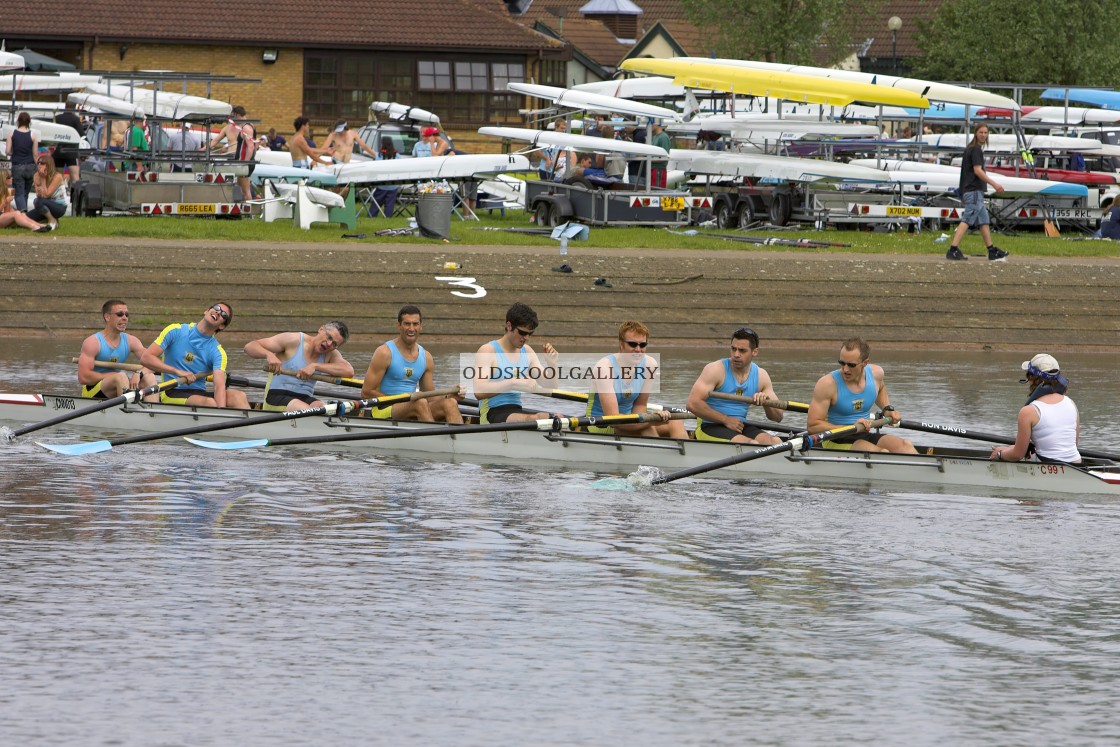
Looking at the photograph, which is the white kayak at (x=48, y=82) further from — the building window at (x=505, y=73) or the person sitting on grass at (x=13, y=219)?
the building window at (x=505, y=73)

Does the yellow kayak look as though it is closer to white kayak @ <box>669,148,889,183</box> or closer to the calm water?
white kayak @ <box>669,148,889,183</box>

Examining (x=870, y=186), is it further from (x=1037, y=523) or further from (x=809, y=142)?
(x=1037, y=523)

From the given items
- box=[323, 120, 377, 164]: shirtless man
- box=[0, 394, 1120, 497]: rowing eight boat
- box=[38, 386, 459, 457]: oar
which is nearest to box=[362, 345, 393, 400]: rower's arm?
box=[38, 386, 459, 457]: oar

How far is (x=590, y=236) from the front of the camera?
27141 millimetres

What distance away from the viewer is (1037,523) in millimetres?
11961

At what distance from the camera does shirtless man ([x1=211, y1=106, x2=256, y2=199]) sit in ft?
94.7

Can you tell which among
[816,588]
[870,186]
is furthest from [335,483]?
[870,186]

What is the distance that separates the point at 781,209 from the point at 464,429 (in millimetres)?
16710

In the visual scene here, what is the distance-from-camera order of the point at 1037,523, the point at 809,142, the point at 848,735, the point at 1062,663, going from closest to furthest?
the point at 848,735 → the point at 1062,663 → the point at 1037,523 → the point at 809,142

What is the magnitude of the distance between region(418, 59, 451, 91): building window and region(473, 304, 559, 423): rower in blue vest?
33.4 m

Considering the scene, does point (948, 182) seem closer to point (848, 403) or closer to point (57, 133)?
point (57, 133)

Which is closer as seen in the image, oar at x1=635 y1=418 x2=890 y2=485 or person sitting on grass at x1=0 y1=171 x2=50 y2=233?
oar at x1=635 y1=418 x2=890 y2=485

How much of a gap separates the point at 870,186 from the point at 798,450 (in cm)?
1763

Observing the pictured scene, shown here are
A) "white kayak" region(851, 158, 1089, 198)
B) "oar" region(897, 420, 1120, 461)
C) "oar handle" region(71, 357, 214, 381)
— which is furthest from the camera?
"white kayak" region(851, 158, 1089, 198)
